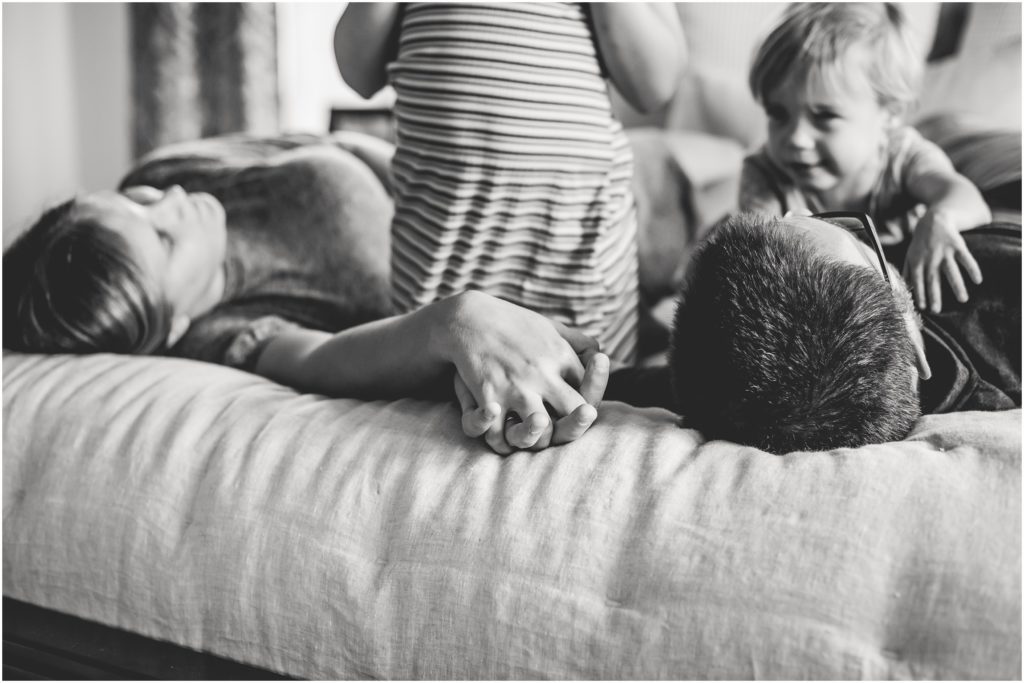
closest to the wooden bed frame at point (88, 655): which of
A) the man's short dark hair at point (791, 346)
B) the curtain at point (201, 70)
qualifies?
the man's short dark hair at point (791, 346)

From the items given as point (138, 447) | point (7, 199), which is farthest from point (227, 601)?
point (7, 199)

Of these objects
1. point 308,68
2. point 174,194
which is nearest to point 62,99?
point 308,68

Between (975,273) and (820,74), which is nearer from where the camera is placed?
(975,273)

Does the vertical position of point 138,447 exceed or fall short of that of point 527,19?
it falls short

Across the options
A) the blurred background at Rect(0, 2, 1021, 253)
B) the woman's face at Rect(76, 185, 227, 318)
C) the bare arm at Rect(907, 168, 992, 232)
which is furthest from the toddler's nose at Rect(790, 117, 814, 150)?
the woman's face at Rect(76, 185, 227, 318)

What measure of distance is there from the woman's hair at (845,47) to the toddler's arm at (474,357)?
0.58m

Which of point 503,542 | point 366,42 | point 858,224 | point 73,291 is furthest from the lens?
point 366,42

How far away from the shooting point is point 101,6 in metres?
2.71

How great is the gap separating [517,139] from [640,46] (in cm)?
17

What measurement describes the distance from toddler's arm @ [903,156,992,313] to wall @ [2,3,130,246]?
101 inches

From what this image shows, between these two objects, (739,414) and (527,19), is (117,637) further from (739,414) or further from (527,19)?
(527,19)

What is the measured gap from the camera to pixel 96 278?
87cm

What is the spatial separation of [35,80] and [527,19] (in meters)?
2.45

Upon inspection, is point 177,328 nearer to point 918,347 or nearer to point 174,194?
point 174,194
